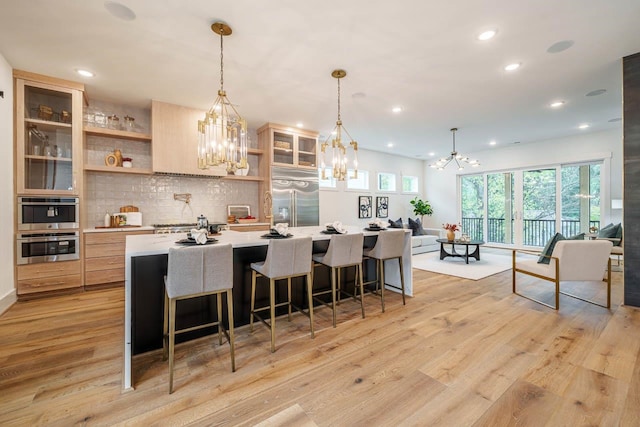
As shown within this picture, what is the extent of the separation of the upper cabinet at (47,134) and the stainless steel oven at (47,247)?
563mm

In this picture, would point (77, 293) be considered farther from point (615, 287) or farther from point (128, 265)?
point (615, 287)

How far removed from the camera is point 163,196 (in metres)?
4.77

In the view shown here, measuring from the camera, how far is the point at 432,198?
30.6ft

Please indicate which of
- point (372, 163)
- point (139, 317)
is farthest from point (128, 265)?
point (372, 163)

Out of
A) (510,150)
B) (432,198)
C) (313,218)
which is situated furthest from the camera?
(432,198)

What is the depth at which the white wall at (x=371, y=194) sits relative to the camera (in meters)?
7.07

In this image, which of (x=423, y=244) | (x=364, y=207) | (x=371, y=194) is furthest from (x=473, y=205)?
(x=364, y=207)

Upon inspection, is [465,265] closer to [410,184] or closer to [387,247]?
[387,247]

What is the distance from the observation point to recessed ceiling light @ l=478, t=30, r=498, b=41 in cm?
262

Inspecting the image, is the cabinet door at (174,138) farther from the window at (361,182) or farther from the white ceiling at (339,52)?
the window at (361,182)

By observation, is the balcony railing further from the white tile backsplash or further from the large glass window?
the white tile backsplash

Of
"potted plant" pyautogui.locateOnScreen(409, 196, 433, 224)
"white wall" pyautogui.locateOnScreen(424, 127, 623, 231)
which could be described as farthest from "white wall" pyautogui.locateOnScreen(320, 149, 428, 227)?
"white wall" pyautogui.locateOnScreen(424, 127, 623, 231)

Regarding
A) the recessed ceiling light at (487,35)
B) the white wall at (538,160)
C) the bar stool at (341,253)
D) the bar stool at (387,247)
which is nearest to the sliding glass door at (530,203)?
the white wall at (538,160)

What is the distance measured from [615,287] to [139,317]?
6142 mm
